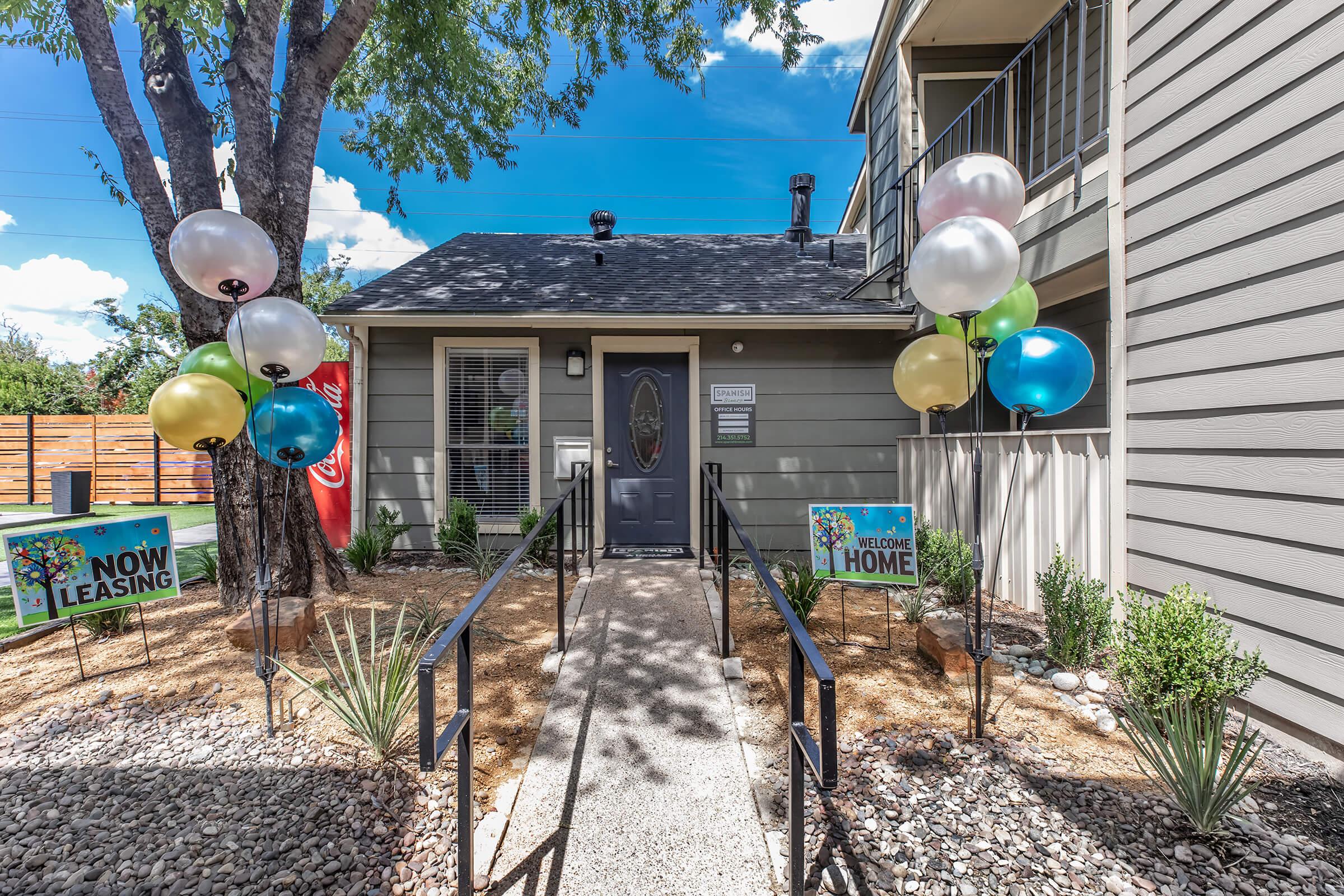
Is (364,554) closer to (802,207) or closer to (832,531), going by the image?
(832,531)

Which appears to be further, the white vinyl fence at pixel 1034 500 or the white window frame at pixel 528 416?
the white window frame at pixel 528 416

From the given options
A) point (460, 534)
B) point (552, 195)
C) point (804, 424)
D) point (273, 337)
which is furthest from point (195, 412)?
point (552, 195)

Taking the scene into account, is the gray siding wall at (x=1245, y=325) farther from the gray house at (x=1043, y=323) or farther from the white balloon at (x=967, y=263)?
the white balloon at (x=967, y=263)

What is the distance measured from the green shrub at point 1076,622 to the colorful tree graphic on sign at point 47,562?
4841 mm

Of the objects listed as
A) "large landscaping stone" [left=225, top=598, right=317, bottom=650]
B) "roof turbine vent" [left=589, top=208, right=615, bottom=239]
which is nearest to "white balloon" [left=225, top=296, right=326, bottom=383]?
"large landscaping stone" [left=225, top=598, right=317, bottom=650]

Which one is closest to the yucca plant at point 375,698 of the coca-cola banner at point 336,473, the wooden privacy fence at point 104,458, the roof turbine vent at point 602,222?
the coca-cola banner at point 336,473

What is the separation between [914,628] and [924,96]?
4775 millimetres

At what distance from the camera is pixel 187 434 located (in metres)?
2.27

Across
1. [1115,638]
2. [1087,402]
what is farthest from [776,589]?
[1087,402]

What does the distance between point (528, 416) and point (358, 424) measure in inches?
62.8

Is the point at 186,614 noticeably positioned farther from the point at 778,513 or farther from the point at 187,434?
the point at 778,513

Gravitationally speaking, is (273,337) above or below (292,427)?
above

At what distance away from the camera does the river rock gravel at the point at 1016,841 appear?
5.04ft

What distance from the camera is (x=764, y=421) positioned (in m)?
5.48
